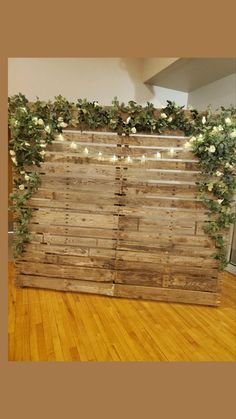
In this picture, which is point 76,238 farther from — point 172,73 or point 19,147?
point 172,73

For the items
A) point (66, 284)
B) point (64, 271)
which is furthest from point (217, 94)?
point (66, 284)

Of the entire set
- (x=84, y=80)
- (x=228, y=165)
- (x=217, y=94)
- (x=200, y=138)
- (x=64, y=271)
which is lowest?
(x=64, y=271)

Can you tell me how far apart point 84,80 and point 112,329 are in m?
3.92

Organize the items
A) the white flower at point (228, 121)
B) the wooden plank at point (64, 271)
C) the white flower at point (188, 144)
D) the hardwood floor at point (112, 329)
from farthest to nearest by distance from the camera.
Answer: the wooden plank at point (64, 271)
the white flower at point (188, 144)
the white flower at point (228, 121)
the hardwood floor at point (112, 329)

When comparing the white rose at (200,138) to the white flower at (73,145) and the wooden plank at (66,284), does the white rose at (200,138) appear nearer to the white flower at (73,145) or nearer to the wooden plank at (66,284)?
the white flower at (73,145)

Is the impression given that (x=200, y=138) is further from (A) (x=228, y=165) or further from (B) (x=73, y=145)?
(B) (x=73, y=145)

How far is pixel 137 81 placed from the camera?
496 centimetres

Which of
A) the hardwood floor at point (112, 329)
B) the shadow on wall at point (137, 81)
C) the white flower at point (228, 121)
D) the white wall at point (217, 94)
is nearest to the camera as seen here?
the hardwood floor at point (112, 329)

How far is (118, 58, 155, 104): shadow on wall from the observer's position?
4.86m

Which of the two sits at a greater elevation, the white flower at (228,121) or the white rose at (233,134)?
the white flower at (228,121)

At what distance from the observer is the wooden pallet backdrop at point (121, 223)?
3141mm

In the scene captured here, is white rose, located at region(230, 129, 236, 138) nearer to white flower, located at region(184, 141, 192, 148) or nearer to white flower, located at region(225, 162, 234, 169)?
white flower, located at region(225, 162, 234, 169)

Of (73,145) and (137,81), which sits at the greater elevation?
(137,81)

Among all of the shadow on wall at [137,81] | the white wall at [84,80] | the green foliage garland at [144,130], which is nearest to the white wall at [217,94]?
the white wall at [84,80]
